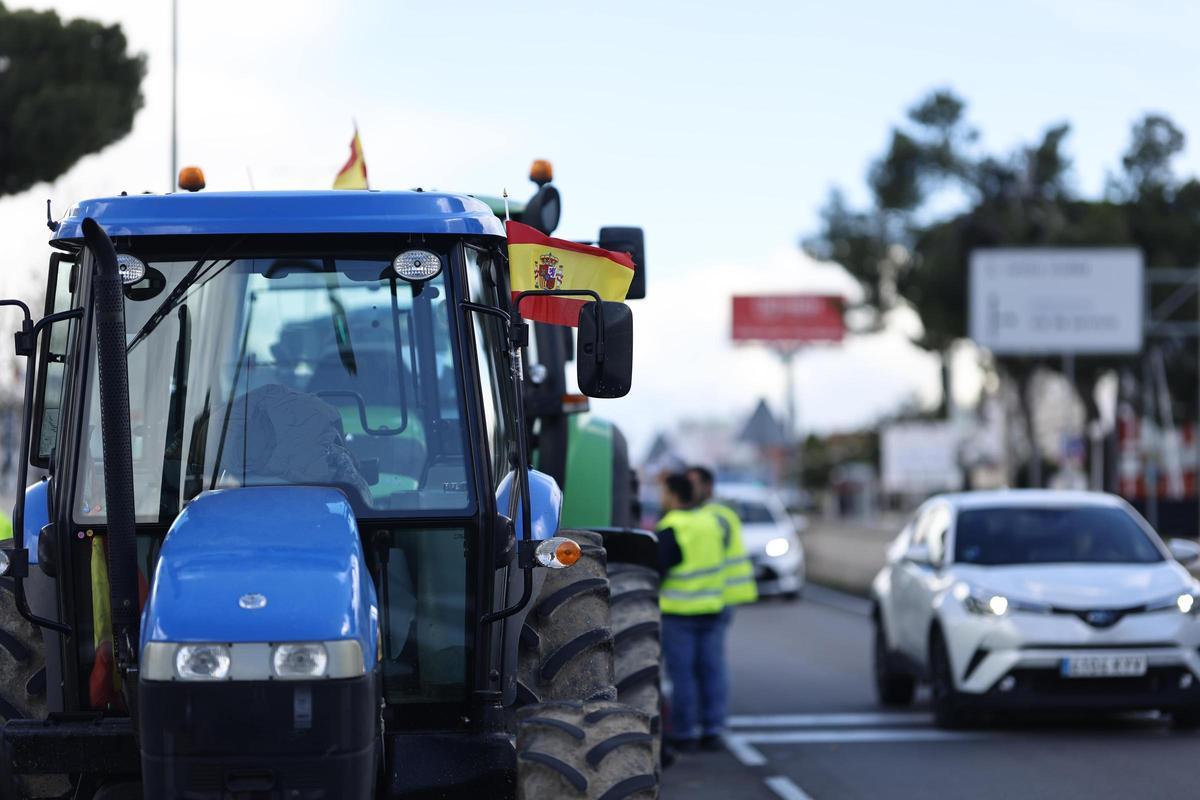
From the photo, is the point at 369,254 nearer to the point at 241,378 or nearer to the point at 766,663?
the point at 241,378

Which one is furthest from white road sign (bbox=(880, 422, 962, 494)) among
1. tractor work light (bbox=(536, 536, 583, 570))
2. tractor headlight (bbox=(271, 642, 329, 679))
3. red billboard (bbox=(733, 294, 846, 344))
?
tractor headlight (bbox=(271, 642, 329, 679))

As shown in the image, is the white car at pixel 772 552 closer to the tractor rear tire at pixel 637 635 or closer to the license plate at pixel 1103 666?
the license plate at pixel 1103 666

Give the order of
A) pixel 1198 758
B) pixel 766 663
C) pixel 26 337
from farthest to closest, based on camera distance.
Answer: pixel 766 663 → pixel 1198 758 → pixel 26 337

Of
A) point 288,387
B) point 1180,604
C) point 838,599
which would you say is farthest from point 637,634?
point 838,599

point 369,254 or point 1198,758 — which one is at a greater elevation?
point 369,254

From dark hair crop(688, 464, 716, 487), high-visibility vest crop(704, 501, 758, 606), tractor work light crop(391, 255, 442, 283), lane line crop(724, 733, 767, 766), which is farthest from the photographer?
dark hair crop(688, 464, 716, 487)

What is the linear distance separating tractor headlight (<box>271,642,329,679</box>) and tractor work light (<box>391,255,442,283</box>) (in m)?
1.47

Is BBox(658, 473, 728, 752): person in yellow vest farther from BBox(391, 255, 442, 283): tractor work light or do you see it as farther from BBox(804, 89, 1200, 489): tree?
BBox(804, 89, 1200, 489): tree

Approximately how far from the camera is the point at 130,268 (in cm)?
638

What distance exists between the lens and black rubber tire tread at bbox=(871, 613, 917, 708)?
15305 millimetres

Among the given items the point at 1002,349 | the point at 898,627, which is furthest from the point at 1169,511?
the point at 898,627

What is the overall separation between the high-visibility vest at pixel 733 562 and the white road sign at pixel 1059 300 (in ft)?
104

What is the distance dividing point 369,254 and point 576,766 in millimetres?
1767

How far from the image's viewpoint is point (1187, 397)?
57.0 meters
